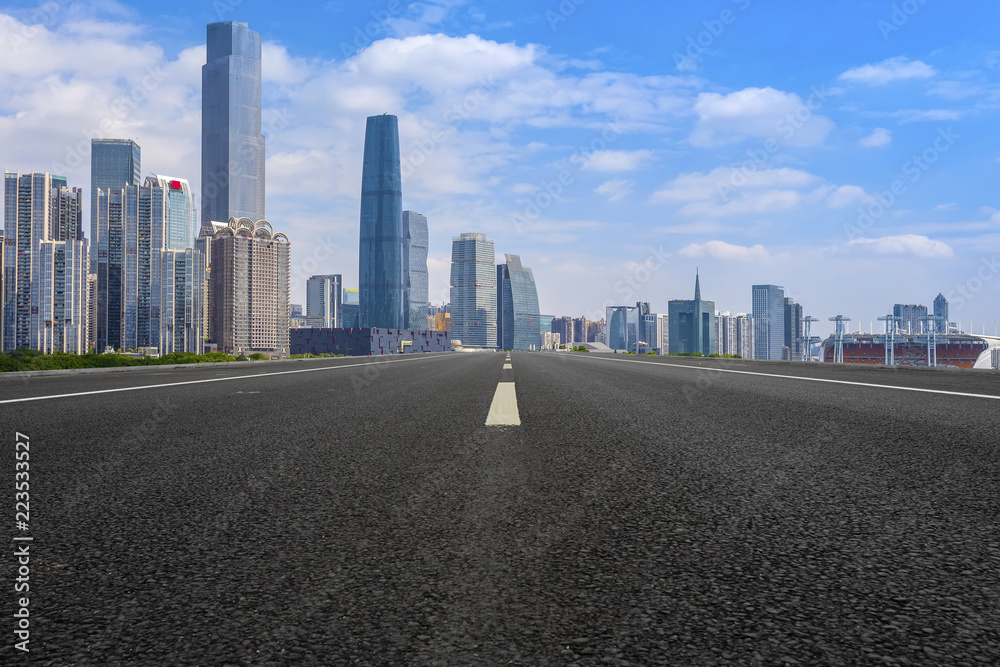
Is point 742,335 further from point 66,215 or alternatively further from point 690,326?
point 66,215

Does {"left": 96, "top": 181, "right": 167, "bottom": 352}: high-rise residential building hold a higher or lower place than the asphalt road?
higher

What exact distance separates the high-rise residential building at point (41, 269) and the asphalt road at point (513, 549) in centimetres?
15107

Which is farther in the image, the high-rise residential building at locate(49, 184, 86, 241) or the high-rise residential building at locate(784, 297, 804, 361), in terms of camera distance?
the high-rise residential building at locate(784, 297, 804, 361)

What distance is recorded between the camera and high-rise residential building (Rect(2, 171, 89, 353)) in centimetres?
12888

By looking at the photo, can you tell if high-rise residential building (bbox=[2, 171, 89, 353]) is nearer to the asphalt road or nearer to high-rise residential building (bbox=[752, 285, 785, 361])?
the asphalt road

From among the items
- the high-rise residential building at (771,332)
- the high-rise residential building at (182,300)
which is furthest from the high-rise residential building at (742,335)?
the high-rise residential building at (182,300)

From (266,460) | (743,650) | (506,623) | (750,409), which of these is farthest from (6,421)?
(750,409)

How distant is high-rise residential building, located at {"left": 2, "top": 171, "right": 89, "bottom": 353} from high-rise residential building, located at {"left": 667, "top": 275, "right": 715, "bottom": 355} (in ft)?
444

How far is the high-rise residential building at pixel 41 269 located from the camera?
5074 inches

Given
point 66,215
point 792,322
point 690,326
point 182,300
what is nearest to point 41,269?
point 66,215

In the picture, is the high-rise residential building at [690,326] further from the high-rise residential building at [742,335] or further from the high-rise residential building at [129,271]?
the high-rise residential building at [129,271]

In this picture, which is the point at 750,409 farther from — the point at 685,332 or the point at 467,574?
the point at 685,332

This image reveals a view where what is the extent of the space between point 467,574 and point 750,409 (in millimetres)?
4966

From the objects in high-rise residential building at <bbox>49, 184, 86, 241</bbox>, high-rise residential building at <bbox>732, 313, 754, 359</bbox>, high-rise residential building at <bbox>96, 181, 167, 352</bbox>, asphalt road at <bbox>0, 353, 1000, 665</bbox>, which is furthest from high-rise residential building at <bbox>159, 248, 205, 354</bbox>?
asphalt road at <bbox>0, 353, 1000, 665</bbox>
